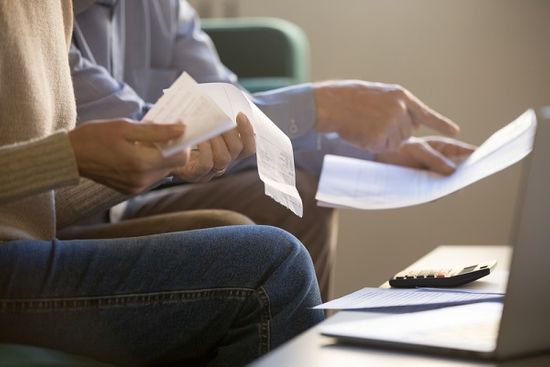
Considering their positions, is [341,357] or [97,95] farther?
[97,95]

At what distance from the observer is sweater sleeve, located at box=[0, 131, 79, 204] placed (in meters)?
0.75

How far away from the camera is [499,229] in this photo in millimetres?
2471

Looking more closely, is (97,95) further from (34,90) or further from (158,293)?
(158,293)

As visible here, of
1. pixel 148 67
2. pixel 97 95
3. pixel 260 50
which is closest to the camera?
pixel 97 95

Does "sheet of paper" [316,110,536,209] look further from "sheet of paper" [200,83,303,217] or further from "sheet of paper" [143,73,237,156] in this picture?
"sheet of paper" [143,73,237,156]

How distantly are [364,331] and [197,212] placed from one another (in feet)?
1.88

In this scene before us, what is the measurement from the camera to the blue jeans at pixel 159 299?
0.84m

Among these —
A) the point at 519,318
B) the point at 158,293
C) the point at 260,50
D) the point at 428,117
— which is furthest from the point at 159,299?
the point at 260,50

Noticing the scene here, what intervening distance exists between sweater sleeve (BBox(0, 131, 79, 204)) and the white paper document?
0.08 m

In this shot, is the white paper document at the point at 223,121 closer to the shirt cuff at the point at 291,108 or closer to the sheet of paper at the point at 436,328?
the sheet of paper at the point at 436,328

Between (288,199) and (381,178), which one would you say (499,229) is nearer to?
(381,178)

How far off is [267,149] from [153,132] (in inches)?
7.1

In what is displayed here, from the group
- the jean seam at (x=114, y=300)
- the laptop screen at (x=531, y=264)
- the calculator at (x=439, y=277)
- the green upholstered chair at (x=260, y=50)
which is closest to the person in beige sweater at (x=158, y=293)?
the jean seam at (x=114, y=300)

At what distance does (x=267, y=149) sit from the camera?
2.87ft
